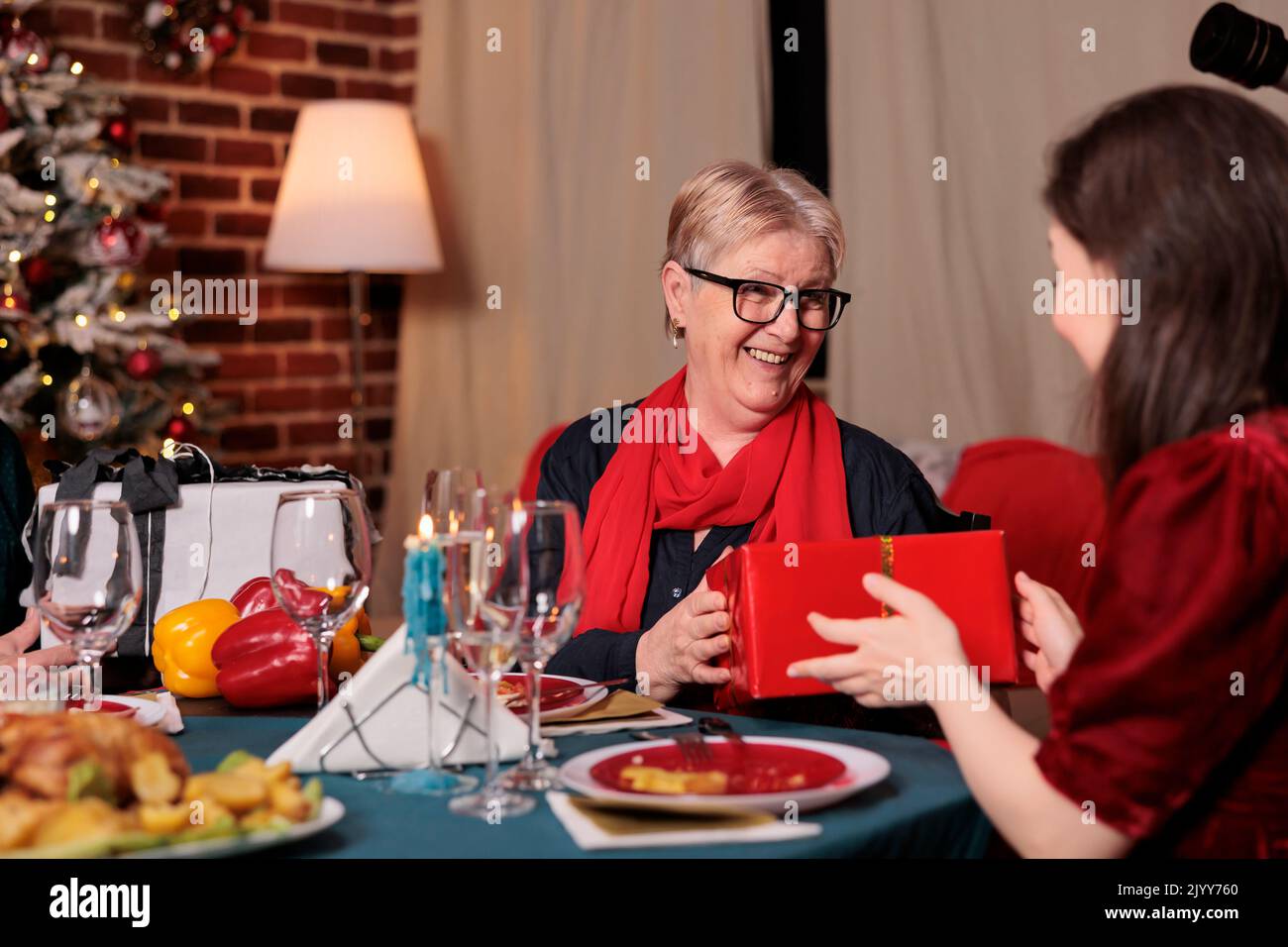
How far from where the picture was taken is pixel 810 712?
175cm

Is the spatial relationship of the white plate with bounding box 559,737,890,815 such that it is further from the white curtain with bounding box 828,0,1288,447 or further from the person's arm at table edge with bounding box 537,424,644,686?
the white curtain with bounding box 828,0,1288,447

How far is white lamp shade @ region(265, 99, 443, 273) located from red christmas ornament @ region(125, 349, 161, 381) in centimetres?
53

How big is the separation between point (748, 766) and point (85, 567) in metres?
0.62

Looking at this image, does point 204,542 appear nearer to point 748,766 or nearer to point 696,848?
point 748,766

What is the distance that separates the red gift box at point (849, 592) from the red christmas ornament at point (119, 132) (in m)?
2.93

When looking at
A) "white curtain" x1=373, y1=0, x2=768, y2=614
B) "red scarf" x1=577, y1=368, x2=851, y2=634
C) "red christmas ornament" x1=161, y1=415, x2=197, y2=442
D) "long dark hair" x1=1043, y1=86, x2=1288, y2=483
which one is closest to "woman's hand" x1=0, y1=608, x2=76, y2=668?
"red scarf" x1=577, y1=368, x2=851, y2=634

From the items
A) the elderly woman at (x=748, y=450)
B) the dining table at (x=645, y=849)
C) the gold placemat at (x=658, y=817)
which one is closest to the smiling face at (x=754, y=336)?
the elderly woman at (x=748, y=450)

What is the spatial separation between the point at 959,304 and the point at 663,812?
2696 mm

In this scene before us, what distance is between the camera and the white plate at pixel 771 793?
109 cm

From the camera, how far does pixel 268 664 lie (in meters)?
1.58

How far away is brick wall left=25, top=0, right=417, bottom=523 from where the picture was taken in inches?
164

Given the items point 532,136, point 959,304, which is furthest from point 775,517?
point 532,136

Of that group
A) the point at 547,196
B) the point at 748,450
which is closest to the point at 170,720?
the point at 748,450
